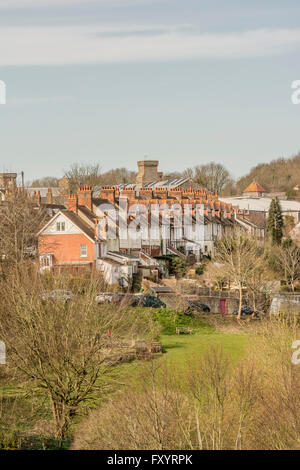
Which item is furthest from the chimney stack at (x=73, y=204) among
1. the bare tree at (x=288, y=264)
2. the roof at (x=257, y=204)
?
the roof at (x=257, y=204)

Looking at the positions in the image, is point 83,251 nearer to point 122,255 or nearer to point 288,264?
point 122,255

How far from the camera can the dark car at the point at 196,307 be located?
3906 cm

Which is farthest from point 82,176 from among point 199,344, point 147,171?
point 199,344

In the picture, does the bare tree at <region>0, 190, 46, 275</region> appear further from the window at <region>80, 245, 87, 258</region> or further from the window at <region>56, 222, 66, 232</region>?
the window at <region>80, 245, 87, 258</region>

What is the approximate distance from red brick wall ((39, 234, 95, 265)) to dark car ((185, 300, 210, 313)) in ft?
29.4

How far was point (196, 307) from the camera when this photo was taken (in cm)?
3966

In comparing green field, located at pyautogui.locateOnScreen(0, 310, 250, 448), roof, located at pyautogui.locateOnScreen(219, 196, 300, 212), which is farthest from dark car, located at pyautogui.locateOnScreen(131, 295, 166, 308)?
roof, located at pyautogui.locateOnScreen(219, 196, 300, 212)

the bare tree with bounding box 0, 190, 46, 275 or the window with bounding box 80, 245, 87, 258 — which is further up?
the bare tree with bounding box 0, 190, 46, 275

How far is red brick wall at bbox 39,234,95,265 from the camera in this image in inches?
1779

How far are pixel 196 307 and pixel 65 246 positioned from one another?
11.6 meters

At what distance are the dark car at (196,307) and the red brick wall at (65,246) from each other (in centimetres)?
896
